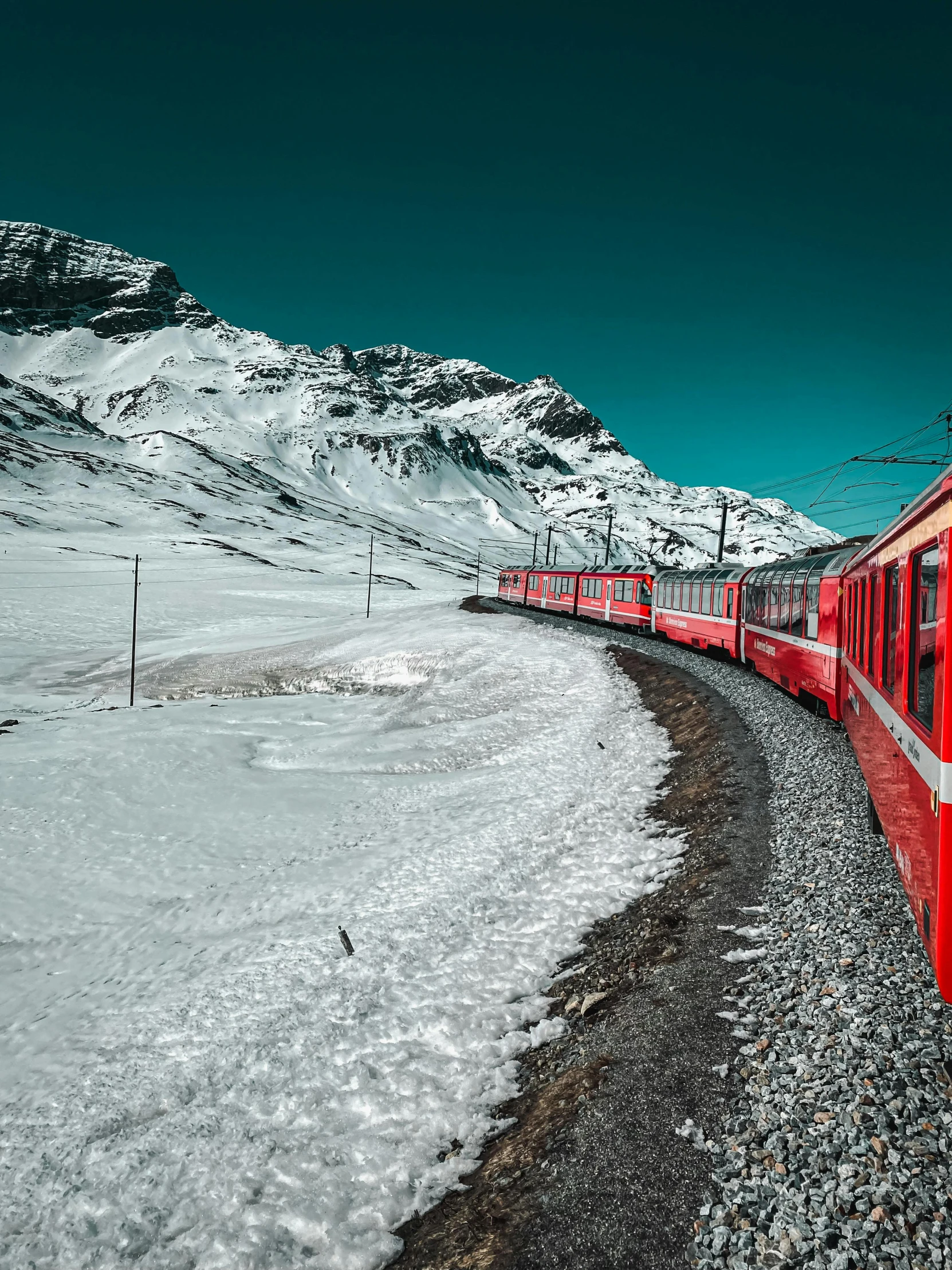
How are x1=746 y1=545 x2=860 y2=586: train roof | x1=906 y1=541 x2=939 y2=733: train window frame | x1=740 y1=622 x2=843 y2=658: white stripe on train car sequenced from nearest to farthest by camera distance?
x1=906 y1=541 x2=939 y2=733: train window frame, x1=740 y1=622 x2=843 y2=658: white stripe on train car, x1=746 y1=545 x2=860 y2=586: train roof

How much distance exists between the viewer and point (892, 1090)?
4320mm

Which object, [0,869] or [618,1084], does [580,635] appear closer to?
[0,869]

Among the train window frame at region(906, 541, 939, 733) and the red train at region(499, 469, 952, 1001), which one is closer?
the red train at region(499, 469, 952, 1001)

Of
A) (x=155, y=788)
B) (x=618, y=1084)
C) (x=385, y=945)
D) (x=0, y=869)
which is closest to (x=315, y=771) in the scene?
(x=155, y=788)

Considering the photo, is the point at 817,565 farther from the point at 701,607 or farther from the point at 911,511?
the point at 701,607

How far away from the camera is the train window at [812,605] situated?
1381 centimetres

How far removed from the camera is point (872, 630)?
7746 mm

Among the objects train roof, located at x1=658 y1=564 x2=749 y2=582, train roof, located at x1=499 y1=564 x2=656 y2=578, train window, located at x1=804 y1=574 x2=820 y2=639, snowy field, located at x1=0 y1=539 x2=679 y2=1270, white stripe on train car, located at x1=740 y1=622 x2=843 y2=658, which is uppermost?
train roof, located at x1=499 y1=564 x2=656 y2=578

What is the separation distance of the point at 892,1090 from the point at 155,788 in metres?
20.3

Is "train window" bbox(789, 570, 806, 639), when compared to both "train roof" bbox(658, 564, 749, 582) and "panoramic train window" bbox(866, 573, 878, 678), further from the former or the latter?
"panoramic train window" bbox(866, 573, 878, 678)

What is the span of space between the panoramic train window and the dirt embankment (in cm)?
297

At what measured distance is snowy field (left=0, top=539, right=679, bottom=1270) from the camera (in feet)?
19.5

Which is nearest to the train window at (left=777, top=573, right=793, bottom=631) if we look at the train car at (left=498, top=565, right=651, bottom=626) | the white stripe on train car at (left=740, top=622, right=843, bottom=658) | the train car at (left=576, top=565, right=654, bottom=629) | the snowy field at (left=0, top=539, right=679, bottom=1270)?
the white stripe on train car at (left=740, top=622, right=843, bottom=658)

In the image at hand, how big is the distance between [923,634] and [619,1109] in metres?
4.40
